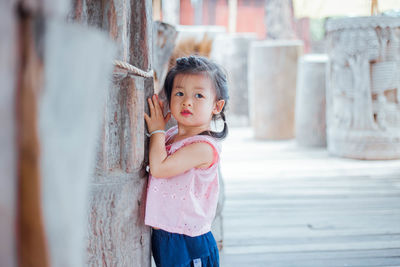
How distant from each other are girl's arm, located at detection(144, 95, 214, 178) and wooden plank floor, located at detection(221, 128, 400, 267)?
30.4 inches

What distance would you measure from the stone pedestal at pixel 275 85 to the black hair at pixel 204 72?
4.14 m

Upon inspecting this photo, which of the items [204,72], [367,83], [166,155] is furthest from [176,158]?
[367,83]

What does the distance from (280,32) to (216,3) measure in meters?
4.33

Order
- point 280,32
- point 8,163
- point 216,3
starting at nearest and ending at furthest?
point 8,163 < point 280,32 < point 216,3

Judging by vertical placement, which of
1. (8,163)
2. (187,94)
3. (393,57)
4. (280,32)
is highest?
(280,32)

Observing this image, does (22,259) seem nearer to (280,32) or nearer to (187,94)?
(187,94)

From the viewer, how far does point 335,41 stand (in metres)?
4.04

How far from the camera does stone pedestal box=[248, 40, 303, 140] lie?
5332 mm

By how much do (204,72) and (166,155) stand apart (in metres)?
0.29

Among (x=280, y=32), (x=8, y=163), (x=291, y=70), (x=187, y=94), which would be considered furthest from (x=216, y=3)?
(x=8, y=163)

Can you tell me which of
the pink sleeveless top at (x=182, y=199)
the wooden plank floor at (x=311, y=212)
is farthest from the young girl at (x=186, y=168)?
the wooden plank floor at (x=311, y=212)

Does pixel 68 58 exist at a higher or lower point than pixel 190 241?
higher

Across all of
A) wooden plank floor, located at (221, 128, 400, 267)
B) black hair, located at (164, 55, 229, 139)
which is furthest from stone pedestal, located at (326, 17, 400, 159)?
black hair, located at (164, 55, 229, 139)

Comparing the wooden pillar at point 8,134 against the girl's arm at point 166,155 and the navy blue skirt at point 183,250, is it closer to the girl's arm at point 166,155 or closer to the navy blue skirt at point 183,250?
the girl's arm at point 166,155
